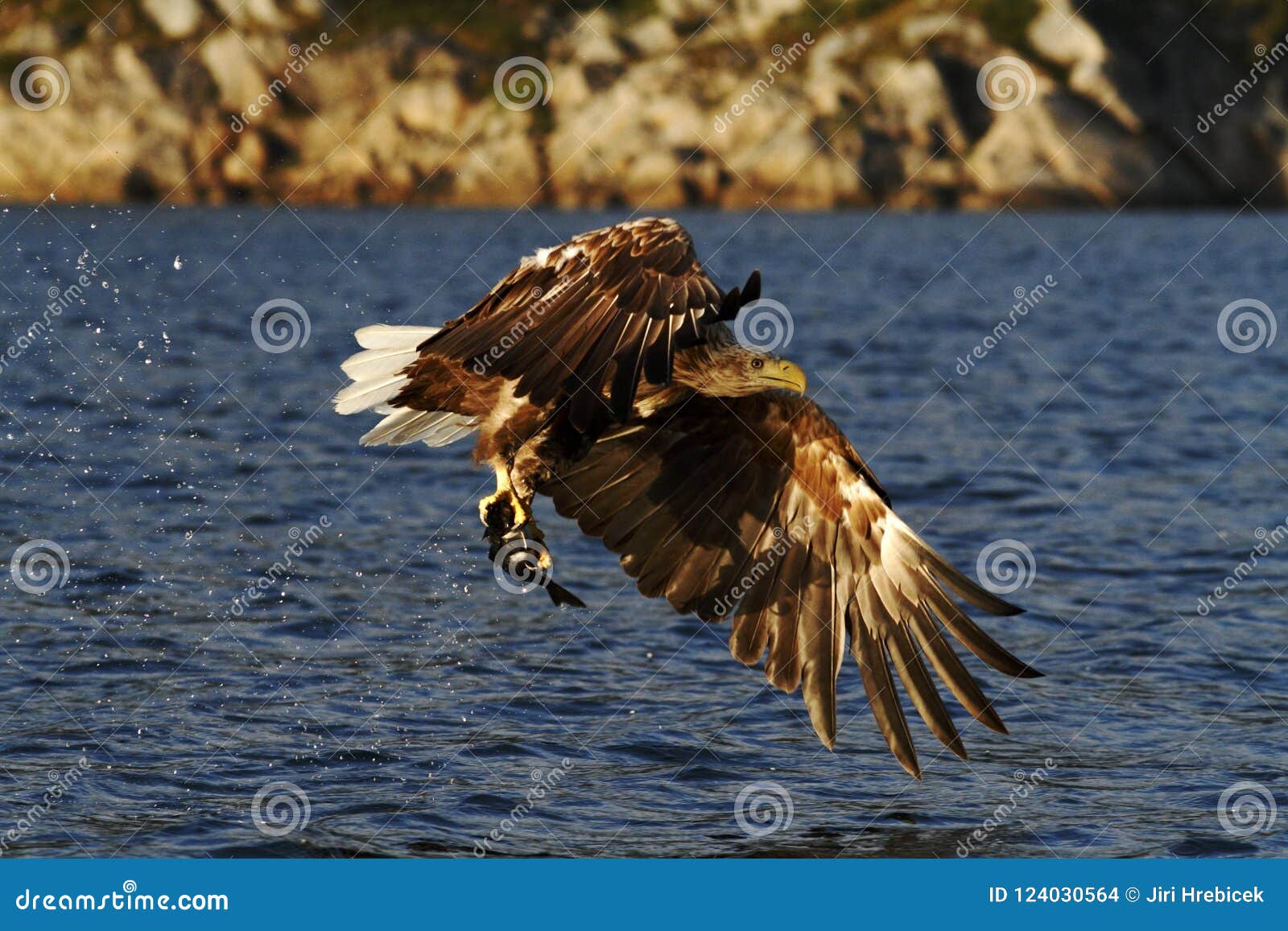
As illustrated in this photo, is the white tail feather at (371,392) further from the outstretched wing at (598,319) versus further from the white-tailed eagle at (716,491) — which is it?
the outstretched wing at (598,319)

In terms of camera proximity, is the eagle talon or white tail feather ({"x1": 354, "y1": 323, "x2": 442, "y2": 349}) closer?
the eagle talon

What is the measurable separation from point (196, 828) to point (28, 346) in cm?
1212

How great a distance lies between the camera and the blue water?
6461 millimetres

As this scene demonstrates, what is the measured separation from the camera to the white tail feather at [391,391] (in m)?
6.89

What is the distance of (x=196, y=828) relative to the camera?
20.2 ft

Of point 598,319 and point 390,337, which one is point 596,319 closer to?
point 598,319

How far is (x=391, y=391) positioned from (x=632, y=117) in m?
46.8

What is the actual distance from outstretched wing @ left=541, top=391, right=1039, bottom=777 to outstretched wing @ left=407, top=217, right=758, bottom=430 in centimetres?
137

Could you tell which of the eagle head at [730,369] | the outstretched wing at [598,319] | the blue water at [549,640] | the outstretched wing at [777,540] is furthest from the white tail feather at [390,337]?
the outstretched wing at [598,319]

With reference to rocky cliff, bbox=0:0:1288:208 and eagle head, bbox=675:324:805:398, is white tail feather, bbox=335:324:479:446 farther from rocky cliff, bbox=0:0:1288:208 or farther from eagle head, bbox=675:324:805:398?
rocky cliff, bbox=0:0:1288:208

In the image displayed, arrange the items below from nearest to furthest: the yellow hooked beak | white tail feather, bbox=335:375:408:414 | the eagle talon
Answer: the yellow hooked beak → the eagle talon → white tail feather, bbox=335:375:408:414

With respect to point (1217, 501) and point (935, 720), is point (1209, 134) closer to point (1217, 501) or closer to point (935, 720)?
point (1217, 501)

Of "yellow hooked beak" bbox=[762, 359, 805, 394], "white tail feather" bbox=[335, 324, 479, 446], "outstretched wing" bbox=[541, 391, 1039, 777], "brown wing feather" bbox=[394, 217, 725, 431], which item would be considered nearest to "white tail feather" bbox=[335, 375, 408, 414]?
"white tail feather" bbox=[335, 324, 479, 446]

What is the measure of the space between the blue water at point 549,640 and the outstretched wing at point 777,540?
603 mm
